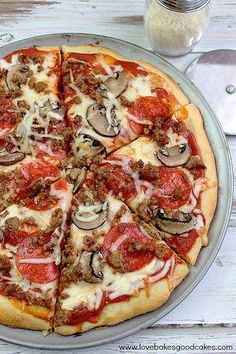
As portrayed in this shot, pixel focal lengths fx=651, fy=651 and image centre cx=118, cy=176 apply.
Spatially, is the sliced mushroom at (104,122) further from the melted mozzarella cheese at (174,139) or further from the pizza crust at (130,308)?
the pizza crust at (130,308)

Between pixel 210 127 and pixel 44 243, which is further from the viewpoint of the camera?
pixel 210 127

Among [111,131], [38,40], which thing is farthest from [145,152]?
[38,40]

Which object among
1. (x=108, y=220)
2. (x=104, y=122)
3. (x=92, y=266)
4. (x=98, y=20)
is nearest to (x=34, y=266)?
(x=92, y=266)

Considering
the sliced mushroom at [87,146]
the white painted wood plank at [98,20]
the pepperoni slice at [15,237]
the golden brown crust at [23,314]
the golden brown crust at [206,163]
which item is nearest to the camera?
the golden brown crust at [23,314]

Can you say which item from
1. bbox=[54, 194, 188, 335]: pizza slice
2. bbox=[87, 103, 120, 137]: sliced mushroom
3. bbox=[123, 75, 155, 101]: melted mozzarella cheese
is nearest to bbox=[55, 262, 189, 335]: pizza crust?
bbox=[54, 194, 188, 335]: pizza slice

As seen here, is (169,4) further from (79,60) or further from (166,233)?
(166,233)

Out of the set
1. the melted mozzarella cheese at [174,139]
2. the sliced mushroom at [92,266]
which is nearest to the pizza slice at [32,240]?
the sliced mushroom at [92,266]
